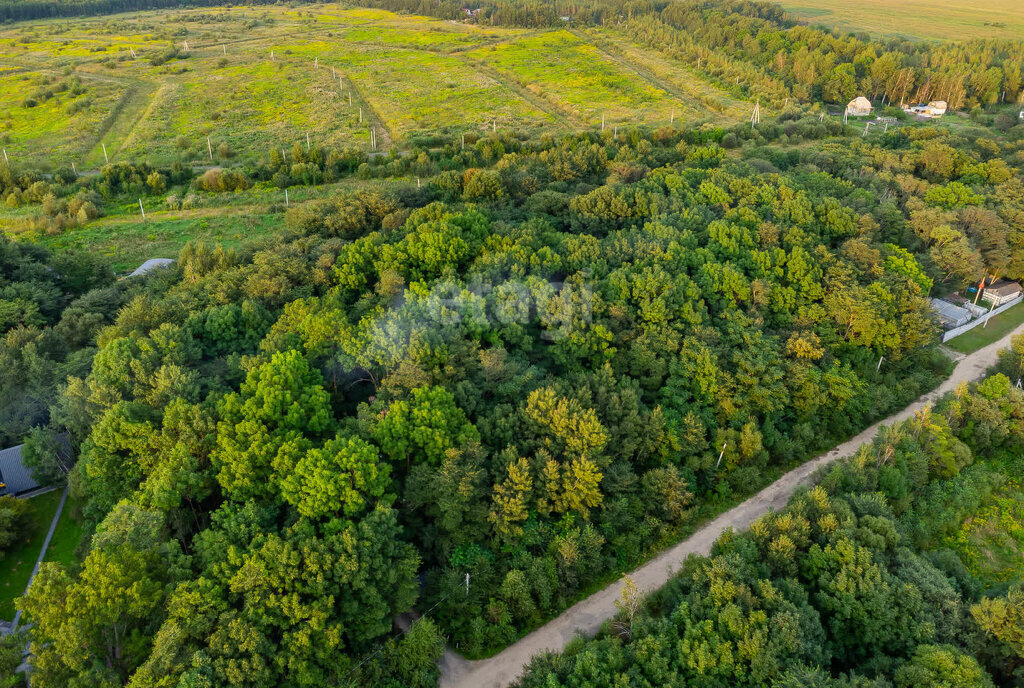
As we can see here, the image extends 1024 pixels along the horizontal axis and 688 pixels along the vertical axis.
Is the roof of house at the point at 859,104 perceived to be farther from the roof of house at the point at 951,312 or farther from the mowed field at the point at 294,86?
the roof of house at the point at 951,312

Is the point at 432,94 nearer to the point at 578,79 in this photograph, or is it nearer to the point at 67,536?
the point at 578,79

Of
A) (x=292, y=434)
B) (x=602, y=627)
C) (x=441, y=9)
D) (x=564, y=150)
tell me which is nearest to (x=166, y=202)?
(x=564, y=150)

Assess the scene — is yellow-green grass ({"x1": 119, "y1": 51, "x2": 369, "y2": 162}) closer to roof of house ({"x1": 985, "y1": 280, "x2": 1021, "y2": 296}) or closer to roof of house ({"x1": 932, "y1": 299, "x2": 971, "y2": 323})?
roof of house ({"x1": 932, "y1": 299, "x2": 971, "y2": 323})

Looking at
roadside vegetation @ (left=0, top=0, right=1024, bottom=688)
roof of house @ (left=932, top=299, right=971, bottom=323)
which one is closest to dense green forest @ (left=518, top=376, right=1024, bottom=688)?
roadside vegetation @ (left=0, top=0, right=1024, bottom=688)

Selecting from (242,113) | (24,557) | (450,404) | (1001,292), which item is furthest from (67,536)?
(242,113)

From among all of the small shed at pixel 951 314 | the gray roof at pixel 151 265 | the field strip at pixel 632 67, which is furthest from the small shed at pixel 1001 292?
the gray roof at pixel 151 265

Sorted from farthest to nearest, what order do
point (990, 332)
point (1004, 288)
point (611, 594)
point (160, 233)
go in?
point (160, 233) < point (1004, 288) < point (990, 332) < point (611, 594)
